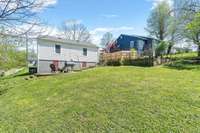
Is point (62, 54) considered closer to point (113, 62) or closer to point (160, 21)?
point (113, 62)

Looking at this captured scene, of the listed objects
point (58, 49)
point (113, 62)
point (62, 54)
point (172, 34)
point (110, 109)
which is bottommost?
point (110, 109)

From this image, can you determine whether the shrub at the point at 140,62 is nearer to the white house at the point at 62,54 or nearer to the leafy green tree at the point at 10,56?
the white house at the point at 62,54

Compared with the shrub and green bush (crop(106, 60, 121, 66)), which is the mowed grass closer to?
the shrub

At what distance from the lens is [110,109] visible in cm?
762

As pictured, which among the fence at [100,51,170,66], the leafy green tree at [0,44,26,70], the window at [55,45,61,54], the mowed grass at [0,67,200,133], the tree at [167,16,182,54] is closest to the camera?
the mowed grass at [0,67,200,133]

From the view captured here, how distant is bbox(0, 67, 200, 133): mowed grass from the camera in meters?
6.55

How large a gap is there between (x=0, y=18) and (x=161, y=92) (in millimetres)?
6049

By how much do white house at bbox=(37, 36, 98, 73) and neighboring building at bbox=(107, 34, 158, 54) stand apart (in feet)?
26.0

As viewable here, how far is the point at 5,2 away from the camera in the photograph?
780 cm

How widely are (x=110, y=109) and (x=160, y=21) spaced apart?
40108 millimetres

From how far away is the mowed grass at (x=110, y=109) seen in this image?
6.55m

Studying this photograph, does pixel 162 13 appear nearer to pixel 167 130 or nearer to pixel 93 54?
pixel 93 54

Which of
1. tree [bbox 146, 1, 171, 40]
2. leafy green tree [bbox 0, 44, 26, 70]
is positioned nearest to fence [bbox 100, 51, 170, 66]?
leafy green tree [bbox 0, 44, 26, 70]

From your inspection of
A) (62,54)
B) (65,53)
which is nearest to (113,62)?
(65,53)
